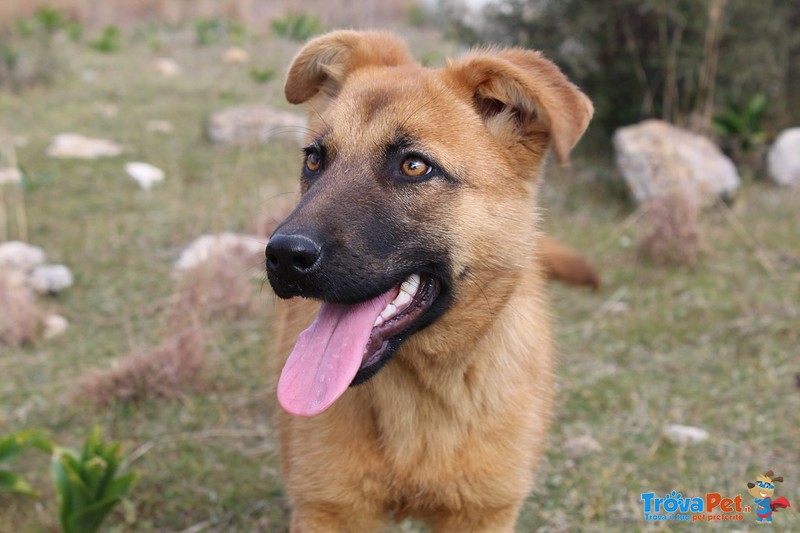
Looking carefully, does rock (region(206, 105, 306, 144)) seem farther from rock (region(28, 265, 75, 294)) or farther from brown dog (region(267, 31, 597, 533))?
brown dog (region(267, 31, 597, 533))

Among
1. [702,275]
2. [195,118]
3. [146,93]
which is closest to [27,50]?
[146,93]

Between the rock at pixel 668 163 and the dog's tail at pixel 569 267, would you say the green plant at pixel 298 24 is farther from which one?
the dog's tail at pixel 569 267

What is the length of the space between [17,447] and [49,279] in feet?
9.95

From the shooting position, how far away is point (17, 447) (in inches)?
136

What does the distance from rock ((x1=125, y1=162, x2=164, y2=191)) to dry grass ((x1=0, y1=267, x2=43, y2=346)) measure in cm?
333

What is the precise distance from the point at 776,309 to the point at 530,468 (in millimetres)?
3721

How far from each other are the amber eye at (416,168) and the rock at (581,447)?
91.2 inches

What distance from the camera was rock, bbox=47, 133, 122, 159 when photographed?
9516 millimetres

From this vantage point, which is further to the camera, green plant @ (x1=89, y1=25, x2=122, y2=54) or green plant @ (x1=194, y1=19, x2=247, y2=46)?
green plant @ (x1=194, y1=19, x2=247, y2=46)

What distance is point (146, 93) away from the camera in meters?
12.8

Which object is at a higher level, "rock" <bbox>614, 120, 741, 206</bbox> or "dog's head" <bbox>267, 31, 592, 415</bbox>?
"dog's head" <bbox>267, 31, 592, 415</bbox>

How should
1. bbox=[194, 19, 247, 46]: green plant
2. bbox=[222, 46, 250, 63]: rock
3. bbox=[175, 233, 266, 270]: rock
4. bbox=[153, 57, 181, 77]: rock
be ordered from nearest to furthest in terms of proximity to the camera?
bbox=[175, 233, 266, 270]: rock < bbox=[153, 57, 181, 77]: rock < bbox=[222, 46, 250, 63]: rock < bbox=[194, 19, 247, 46]: green plant

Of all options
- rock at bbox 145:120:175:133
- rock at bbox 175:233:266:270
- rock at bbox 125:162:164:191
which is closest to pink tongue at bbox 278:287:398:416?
rock at bbox 175:233:266:270

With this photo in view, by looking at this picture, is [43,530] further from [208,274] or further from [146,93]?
[146,93]
